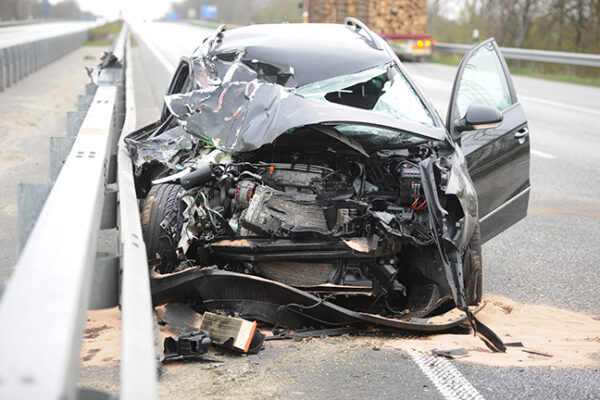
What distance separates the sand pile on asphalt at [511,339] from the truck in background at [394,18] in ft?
78.1

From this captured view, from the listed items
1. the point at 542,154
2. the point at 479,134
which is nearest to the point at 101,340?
the point at 479,134

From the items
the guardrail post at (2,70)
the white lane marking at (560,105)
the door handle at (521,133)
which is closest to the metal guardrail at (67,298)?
the door handle at (521,133)

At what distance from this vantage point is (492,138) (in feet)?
18.8

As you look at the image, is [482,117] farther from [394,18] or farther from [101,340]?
[394,18]

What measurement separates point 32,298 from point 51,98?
1541cm

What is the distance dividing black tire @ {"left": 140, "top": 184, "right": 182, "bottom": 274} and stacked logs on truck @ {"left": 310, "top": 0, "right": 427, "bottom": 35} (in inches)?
929

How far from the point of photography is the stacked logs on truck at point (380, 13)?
27.5 meters

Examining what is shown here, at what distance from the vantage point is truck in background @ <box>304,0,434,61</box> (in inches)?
1093

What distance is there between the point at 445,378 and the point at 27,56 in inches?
820

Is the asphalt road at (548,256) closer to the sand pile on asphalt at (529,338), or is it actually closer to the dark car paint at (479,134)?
the sand pile on asphalt at (529,338)

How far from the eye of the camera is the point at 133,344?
2033 mm

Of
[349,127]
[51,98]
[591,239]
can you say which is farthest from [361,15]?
[349,127]

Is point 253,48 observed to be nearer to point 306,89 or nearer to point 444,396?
point 306,89

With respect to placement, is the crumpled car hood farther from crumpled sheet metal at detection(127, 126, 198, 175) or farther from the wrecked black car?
crumpled sheet metal at detection(127, 126, 198, 175)
